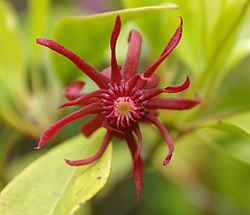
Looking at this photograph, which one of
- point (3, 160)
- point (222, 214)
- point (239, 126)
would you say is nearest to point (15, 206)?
point (239, 126)

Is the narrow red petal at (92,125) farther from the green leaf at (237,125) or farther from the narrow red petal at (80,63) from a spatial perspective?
the green leaf at (237,125)

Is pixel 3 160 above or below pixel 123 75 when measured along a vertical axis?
below

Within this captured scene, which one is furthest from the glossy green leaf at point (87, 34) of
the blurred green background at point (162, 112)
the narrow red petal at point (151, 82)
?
the narrow red petal at point (151, 82)

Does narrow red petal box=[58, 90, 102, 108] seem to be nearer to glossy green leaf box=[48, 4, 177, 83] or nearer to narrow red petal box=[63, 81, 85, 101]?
narrow red petal box=[63, 81, 85, 101]

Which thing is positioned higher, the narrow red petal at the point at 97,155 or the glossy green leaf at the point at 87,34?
the glossy green leaf at the point at 87,34

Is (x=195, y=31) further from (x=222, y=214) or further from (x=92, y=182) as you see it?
(x=222, y=214)

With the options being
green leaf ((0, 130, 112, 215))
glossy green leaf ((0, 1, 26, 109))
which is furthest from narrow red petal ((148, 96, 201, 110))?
glossy green leaf ((0, 1, 26, 109))

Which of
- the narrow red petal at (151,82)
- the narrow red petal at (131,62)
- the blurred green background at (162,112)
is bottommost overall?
the blurred green background at (162,112)
